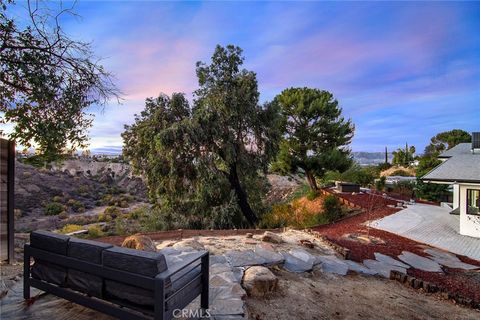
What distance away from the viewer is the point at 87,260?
279 cm

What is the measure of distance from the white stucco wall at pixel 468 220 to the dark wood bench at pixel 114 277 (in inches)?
486

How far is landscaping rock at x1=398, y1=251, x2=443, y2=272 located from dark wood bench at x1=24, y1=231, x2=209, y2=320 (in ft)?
20.5

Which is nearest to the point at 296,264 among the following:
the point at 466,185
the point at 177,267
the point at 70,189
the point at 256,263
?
the point at 256,263

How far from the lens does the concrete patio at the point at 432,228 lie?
30.4 ft

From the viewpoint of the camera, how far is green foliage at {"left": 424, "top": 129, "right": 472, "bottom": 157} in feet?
118

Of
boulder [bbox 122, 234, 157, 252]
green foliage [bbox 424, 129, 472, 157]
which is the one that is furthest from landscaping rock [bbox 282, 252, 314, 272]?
green foliage [bbox 424, 129, 472, 157]

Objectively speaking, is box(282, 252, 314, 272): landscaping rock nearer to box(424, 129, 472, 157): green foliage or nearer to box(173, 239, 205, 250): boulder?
box(173, 239, 205, 250): boulder

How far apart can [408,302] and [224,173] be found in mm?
8898

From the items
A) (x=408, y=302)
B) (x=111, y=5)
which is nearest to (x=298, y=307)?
(x=408, y=302)

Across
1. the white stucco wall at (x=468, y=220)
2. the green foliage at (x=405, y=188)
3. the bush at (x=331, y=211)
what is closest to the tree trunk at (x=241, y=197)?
the bush at (x=331, y=211)

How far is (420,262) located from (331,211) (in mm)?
6274

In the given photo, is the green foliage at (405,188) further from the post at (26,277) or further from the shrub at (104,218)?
the post at (26,277)

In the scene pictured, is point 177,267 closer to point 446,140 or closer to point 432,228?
point 432,228

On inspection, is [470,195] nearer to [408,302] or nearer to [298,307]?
[408,302]
